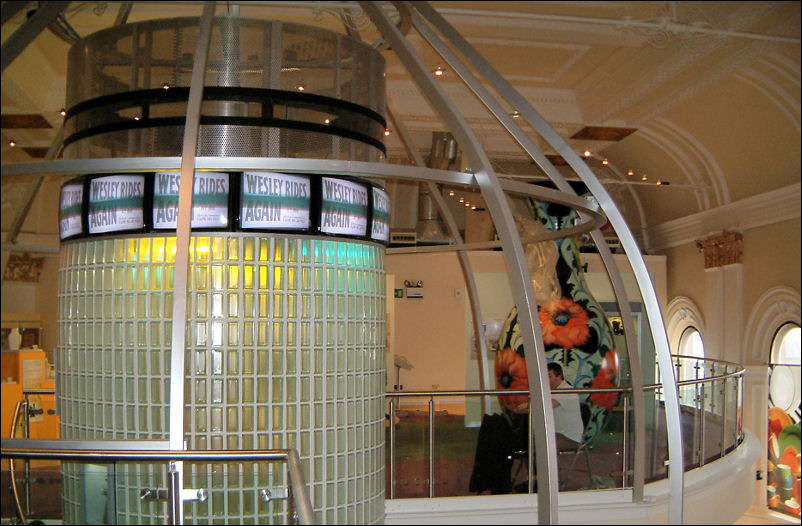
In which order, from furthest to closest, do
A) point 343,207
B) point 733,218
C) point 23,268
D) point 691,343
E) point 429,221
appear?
1. point 429,221
2. point 691,343
3. point 23,268
4. point 733,218
5. point 343,207

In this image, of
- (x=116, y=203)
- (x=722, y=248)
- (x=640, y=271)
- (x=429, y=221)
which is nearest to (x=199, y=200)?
(x=116, y=203)

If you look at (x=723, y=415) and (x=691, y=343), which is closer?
(x=723, y=415)

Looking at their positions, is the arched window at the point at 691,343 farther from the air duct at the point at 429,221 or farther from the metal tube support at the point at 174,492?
Answer: the metal tube support at the point at 174,492

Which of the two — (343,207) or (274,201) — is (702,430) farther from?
(274,201)

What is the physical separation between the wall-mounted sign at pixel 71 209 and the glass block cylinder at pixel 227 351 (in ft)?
0.29

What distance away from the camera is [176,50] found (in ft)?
14.3

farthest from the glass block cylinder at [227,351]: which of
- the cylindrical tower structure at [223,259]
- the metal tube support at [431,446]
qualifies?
the metal tube support at [431,446]

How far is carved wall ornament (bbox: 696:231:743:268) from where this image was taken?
38.0 feet

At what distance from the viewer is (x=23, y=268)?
1409cm

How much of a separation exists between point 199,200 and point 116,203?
0.52m

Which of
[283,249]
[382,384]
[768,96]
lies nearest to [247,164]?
[283,249]

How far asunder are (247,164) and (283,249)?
104cm

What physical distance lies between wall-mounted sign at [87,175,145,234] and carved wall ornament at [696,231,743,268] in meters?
9.71

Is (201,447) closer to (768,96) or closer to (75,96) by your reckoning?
(75,96)
